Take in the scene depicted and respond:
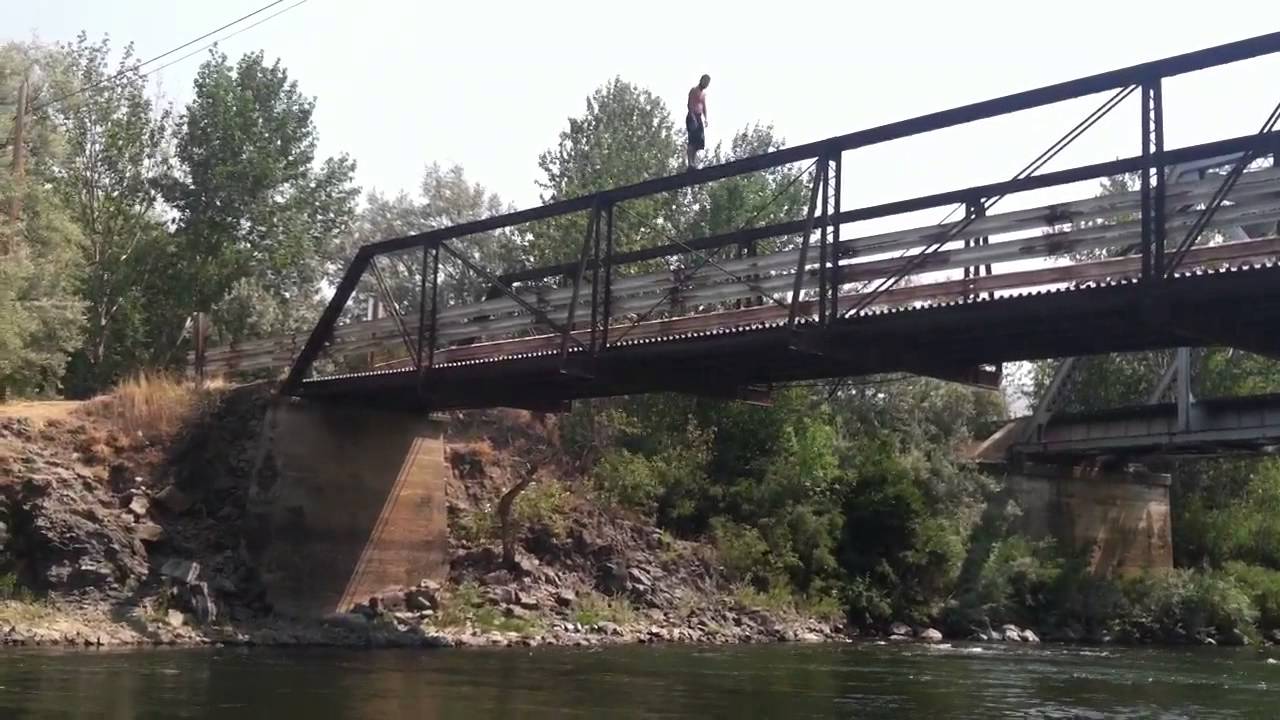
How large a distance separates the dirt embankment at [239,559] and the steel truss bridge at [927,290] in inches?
208

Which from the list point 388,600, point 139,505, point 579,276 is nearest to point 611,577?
point 388,600

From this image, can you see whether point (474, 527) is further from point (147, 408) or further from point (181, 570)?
point (147, 408)

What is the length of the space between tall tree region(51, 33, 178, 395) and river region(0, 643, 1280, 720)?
2479 cm

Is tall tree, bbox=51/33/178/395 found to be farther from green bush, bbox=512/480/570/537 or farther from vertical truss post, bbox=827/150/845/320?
vertical truss post, bbox=827/150/845/320

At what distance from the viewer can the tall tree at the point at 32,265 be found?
34312mm

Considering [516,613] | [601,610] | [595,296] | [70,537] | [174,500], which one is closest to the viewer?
[595,296]

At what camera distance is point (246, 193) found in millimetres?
48938

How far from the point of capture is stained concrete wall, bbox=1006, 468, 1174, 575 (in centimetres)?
5362

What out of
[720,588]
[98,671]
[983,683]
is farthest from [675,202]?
[98,671]

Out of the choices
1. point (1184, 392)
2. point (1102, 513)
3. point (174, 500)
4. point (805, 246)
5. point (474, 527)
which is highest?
point (1184, 392)

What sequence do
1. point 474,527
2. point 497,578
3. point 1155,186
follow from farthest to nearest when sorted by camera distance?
point 474,527 < point 497,578 < point 1155,186

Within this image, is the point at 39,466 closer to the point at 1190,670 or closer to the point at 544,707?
the point at 544,707

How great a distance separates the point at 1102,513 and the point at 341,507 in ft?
117

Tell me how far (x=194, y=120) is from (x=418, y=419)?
2058cm
